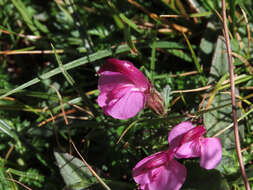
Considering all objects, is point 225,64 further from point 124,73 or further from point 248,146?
point 124,73

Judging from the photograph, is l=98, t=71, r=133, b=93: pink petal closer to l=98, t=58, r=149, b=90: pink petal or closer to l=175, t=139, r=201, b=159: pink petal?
l=98, t=58, r=149, b=90: pink petal

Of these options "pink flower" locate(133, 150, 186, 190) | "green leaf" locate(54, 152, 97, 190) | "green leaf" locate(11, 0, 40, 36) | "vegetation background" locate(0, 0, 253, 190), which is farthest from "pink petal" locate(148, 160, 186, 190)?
"green leaf" locate(11, 0, 40, 36)

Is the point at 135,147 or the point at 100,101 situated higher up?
the point at 100,101

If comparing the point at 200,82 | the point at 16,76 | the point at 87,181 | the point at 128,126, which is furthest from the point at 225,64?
the point at 16,76

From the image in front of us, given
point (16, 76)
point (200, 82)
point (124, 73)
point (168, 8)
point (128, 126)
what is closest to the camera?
point (124, 73)

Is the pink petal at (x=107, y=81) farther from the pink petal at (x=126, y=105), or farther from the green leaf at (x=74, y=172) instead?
the green leaf at (x=74, y=172)

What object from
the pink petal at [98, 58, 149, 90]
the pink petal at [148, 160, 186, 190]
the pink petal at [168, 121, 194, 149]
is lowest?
the pink petal at [148, 160, 186, 190]

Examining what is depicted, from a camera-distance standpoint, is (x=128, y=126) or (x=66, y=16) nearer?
(x=128, y=126)
